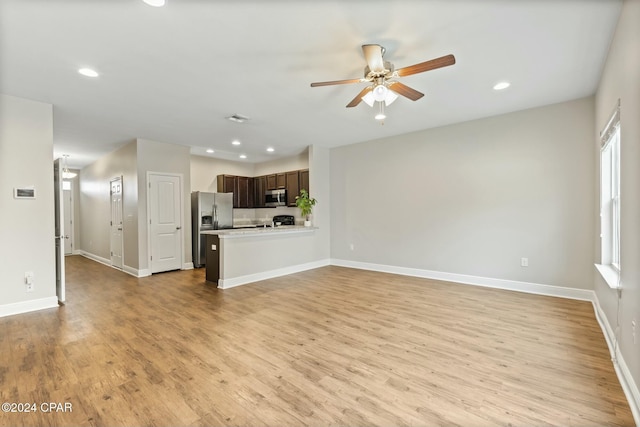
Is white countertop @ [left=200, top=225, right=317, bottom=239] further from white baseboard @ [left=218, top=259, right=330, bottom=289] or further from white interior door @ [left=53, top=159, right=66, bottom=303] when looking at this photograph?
white interior door @ [left=53, top=159, right=66, bottom=303]

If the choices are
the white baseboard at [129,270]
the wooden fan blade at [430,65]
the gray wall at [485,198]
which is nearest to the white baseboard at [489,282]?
the gray wall at [485,198]

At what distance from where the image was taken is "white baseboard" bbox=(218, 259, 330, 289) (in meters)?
4.73

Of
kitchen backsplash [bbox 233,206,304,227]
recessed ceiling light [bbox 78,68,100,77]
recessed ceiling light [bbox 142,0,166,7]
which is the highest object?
recessed ceiling light [bbox 78,68,100,77]

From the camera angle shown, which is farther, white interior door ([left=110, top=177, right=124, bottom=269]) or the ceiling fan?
white interior door ([left=110, top=177, right=124, bottom=269])

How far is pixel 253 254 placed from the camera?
16.9ft

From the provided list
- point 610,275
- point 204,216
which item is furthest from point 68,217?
point 610,275

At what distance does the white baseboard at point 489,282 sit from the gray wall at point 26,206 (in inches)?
201

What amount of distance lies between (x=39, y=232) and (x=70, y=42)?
2597 mm

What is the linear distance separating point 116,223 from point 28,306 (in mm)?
3260

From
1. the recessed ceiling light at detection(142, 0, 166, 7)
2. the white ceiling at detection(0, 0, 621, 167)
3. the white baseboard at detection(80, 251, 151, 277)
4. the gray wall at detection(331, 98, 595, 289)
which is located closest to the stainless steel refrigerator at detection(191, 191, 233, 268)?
the white baseboard at detection(80, 251, 151, 277)

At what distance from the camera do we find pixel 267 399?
190 centimetres

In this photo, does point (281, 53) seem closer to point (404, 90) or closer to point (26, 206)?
point (404, 90)

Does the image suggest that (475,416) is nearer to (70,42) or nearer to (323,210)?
(70,42)

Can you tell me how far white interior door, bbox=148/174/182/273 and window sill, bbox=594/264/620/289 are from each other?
6.71 metres
